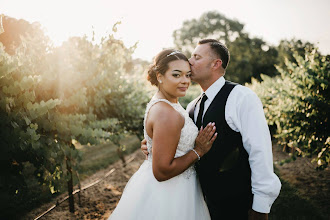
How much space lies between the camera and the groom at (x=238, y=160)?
2.34 metres

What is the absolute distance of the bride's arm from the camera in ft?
7.23

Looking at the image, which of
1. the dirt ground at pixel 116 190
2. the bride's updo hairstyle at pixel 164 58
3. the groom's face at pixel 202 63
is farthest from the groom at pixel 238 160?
the dirt ground at pixel 116 190

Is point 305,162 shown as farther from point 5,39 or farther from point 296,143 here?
point 5,39

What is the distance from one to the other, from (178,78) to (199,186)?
1309 millimetres

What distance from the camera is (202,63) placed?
2949 mm

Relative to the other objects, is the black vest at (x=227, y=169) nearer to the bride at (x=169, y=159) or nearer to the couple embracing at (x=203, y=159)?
the couple embracing at (x=203, y=159)

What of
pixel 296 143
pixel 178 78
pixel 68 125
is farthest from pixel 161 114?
pixel 296 143

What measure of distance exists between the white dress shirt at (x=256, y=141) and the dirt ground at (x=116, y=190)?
4089 mm

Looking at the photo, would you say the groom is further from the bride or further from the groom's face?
the groom's face

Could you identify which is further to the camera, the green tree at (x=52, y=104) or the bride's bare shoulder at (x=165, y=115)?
the green tree at (x=52, y=104)

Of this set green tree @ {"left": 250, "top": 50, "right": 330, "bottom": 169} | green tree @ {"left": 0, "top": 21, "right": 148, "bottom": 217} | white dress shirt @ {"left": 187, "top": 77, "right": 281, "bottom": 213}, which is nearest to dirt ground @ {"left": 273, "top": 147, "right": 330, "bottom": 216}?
green tree @ {"left": 250, "top": 50, "right": 330, "bottom": 169}

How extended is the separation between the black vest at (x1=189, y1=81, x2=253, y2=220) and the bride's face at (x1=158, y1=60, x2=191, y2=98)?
0.43 meters

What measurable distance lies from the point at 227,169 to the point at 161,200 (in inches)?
30.3

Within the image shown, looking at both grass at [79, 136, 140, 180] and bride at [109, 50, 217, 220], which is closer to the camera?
bride at [109, 50, 217, 220]
